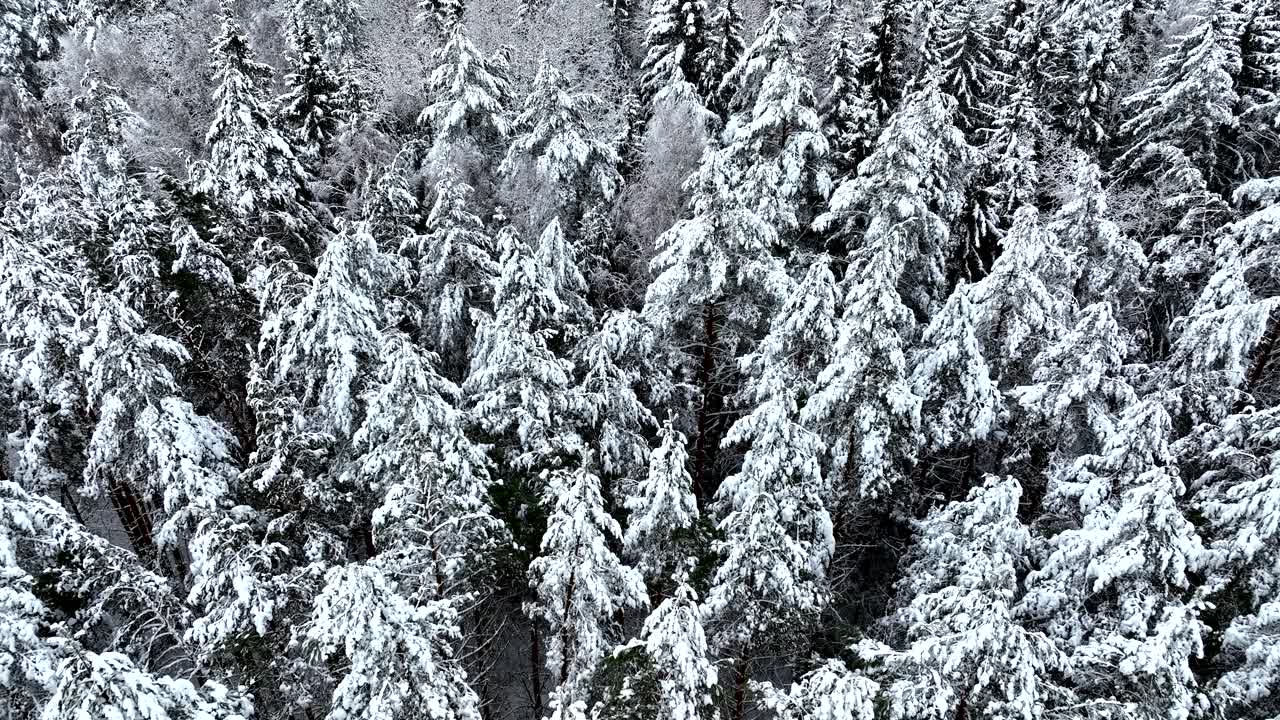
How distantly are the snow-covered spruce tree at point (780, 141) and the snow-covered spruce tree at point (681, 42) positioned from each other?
22.6ft

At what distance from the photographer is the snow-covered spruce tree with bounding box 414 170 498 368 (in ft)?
70.7

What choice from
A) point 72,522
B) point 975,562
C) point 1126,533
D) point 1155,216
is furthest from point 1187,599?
point 72,522

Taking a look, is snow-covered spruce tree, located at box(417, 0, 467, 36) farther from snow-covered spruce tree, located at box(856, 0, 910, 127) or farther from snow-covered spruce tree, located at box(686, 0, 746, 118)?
snow-covered spruce tree, located at box(856, 0, 910, 127)

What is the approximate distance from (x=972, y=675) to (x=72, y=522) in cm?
1651

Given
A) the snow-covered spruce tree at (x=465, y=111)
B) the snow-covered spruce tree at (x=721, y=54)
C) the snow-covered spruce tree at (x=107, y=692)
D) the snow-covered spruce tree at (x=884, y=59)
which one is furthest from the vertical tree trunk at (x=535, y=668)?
the snow-covered spruce tree at (x=721, y=54)

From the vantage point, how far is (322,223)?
1053 inches

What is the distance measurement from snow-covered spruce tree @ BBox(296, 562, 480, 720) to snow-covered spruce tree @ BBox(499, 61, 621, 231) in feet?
51.7

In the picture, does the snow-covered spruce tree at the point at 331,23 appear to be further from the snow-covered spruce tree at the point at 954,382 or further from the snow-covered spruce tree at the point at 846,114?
the snow-covered spruce tree at the point at 954,382

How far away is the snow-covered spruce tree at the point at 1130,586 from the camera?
38.3 ft

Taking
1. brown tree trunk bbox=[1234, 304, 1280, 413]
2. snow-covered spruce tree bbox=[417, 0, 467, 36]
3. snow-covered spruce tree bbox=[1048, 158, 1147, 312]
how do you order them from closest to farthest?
brown tree trunk bbox=[1234, 304, 1280, 413] → snow-covered spruce tree bbox=[1048, 158, 1147, 312] → snow-covered spruce tree bbox=[417, 0, 467, 36]

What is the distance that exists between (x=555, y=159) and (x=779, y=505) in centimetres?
1430

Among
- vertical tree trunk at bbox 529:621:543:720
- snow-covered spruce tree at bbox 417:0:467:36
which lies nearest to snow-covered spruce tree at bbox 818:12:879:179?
vertical tree trunk at bbox 529:621:543:720

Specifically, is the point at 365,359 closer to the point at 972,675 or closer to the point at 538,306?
the point at 538,306

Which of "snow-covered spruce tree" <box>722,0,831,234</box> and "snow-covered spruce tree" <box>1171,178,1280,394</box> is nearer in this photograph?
"snow-covered spruce tree" <box>1171,178,1280,394</box>
